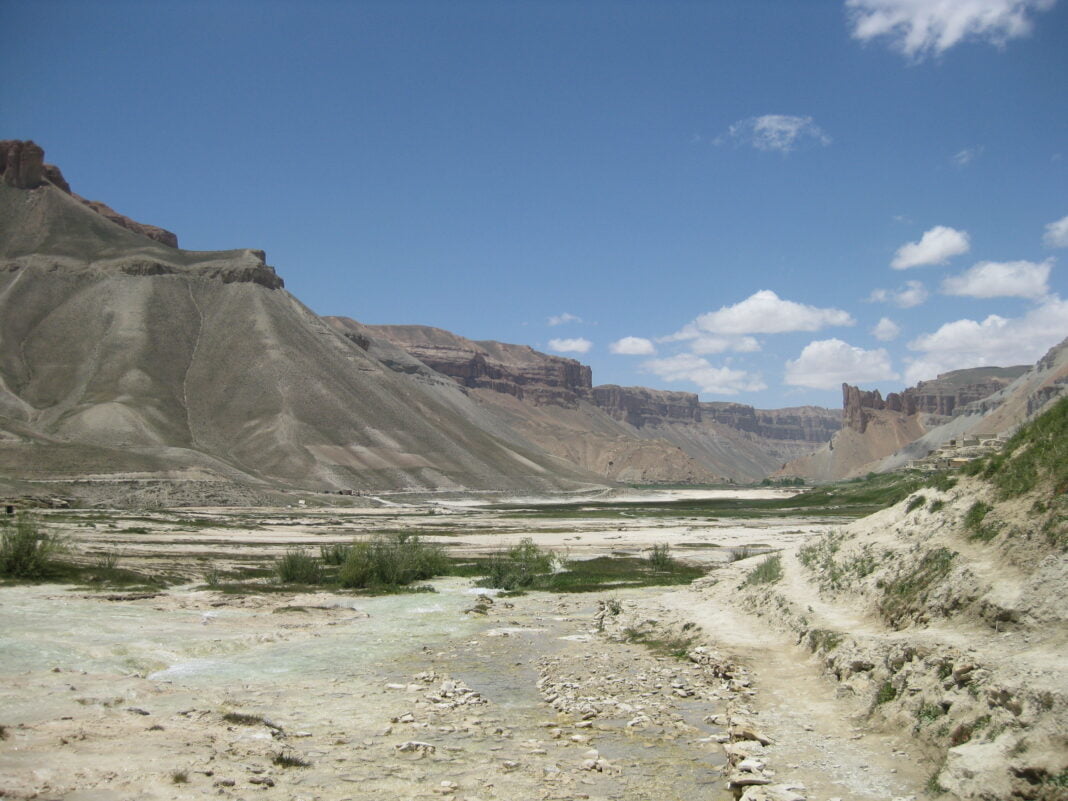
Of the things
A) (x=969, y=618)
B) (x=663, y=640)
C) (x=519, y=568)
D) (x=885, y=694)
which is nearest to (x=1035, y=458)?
(x=969, y=618)

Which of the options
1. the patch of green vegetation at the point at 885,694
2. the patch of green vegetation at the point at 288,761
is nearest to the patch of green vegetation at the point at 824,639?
the patch of green vegetation at the point at 885,694

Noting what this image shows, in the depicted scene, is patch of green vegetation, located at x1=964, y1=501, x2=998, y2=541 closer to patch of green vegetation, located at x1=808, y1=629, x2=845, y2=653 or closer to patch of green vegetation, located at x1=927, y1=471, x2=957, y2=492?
patch of green vegetation, located at x1=927, y1=471, x2=957, y2=492

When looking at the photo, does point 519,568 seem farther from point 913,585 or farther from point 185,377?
point 185,377

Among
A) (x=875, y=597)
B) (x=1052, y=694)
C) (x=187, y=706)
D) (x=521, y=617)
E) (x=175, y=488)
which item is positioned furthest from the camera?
(x=175, y=488)

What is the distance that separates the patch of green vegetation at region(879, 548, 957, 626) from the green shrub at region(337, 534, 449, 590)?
21140 mm

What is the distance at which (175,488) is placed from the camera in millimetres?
86812

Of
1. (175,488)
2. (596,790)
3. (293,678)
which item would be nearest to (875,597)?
(596,790)

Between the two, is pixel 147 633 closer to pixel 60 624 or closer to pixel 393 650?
pixel 60 624

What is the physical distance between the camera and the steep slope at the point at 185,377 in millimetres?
109812

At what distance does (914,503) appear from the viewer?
2030cm

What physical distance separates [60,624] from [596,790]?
50.5 feet

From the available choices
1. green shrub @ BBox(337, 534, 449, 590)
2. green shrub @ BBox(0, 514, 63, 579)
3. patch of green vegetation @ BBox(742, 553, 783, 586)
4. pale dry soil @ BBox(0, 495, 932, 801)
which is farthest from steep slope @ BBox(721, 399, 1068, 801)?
green shrub @ BBox(0, 514, 63, 579)

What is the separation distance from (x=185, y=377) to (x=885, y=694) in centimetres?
13795

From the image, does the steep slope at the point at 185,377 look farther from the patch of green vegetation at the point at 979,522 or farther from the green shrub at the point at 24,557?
the patch of green vegetation at the point at 979,522
